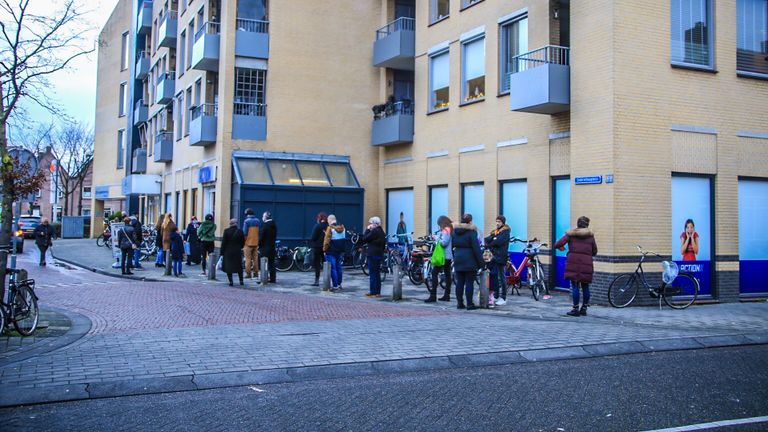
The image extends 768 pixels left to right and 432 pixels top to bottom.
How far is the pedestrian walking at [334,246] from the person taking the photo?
1551 cm

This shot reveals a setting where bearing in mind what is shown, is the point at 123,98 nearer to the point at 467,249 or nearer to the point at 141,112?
the point at 141,112

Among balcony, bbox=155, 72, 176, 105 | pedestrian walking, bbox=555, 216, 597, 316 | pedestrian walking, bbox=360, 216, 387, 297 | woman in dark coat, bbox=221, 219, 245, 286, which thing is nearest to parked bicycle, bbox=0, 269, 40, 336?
pedestrian walking, bbox=360, 216, 387, 297

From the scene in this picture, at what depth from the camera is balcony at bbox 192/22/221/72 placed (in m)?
23.5

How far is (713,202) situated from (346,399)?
37.9 feet

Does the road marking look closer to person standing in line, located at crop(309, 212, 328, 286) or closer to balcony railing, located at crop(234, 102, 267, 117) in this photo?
person standing in line, located at crop(309, 212, 328, 286)

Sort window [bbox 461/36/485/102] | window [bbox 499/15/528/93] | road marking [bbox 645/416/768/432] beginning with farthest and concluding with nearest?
window [bbox 461/36/485/102] → window [bbox 499/15/528/93] → road marking [bbox 645/416/768/432]

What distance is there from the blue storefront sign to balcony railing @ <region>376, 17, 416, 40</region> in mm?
11181

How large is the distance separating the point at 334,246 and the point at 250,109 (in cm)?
939

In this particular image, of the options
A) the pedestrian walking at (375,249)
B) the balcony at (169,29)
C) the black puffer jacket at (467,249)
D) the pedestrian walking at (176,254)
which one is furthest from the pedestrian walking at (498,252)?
the balcony at (169,29)

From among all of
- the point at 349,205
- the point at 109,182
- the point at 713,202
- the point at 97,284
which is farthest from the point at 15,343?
the point at 109,182

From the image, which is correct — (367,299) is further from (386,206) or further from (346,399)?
(386,206)

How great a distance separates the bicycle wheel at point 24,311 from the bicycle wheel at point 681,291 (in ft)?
36.8

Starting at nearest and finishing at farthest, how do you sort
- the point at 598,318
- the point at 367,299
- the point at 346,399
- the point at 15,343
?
the point at 346,399 → the point at 15,343 → the point at 598,318 → the point at 367,299

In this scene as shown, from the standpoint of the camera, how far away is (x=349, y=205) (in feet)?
78.8
